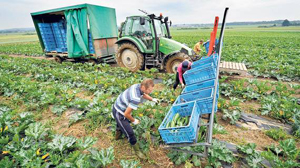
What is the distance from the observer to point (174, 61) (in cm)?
691

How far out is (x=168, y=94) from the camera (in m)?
5.11

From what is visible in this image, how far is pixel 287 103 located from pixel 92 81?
659 centimetres

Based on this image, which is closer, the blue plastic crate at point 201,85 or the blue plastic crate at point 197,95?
the blue plastic crate at point 197,95

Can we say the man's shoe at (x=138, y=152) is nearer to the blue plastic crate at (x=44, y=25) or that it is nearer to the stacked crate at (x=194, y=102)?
the stacked crate at (x=194, y=102)

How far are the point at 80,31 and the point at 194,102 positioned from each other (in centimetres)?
798

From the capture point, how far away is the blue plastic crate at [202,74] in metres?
3.80

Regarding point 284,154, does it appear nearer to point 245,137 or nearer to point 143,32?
point 245,137

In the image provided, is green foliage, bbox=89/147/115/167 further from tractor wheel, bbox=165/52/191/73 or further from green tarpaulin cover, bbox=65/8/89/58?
green tarpaulin cover, bbox=65/8/89/58

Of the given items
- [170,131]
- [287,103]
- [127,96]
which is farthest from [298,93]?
[127,96]

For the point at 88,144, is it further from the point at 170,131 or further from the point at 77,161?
the point at 170,131

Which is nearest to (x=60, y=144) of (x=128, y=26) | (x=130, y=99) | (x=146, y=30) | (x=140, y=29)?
(x=130, y=99)

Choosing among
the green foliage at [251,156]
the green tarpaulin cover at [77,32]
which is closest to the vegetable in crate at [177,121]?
the green foliage at [251,156]

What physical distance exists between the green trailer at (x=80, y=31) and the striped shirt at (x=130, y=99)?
6673 mm

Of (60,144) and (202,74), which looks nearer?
(60,144)
